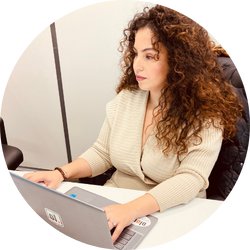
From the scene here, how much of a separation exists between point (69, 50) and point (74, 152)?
18.2 inches

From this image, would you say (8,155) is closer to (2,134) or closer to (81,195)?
(2,134)

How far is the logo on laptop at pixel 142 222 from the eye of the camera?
580 millimetres

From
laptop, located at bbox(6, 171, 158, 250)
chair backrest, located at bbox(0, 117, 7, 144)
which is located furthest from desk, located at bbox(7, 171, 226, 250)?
chair backrest, located at bbox(0, 117, 7, 144)

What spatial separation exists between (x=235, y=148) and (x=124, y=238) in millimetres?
473

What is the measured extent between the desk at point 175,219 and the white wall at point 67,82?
1.21 ft

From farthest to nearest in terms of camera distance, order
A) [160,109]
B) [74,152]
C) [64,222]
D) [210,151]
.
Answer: [74,152], [160,109], [210,151], [64,222]

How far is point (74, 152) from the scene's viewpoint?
3.33 ft

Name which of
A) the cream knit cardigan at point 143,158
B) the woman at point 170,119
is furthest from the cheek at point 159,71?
the cream knit cardigan at point 143,158

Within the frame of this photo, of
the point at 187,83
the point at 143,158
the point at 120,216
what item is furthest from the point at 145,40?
the point at 120,216

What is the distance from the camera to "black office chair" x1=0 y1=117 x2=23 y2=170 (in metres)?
0.80

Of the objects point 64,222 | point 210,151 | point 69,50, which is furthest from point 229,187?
point 69,50

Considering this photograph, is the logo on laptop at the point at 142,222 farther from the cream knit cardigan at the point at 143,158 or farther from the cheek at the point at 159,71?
the cheek at the point at 159,71

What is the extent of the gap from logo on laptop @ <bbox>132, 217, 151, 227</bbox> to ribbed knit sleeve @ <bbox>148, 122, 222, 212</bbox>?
0.20 feet

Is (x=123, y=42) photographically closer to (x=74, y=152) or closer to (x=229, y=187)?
(x=74, y=152)
